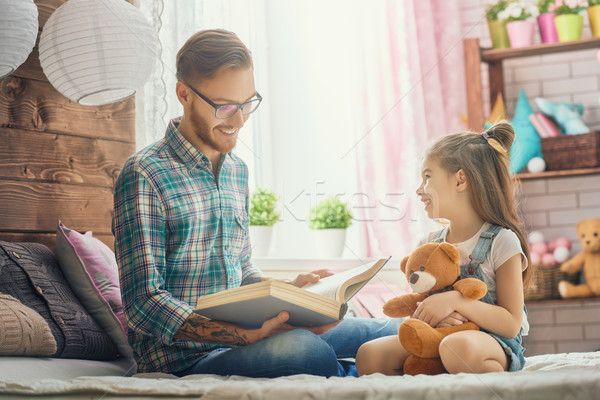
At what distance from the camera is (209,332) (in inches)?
47.8

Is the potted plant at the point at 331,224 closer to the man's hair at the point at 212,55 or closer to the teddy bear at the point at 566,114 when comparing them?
the teddy bear at the point at 566,114

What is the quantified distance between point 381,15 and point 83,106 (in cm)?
165

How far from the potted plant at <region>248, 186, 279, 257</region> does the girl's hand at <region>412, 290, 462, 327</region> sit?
140 cm

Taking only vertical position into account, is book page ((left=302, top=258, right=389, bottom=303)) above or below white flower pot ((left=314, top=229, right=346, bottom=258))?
below

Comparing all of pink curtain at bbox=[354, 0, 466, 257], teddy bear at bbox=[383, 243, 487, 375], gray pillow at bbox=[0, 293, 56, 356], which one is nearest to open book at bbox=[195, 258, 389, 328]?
teddy bear at bbox=[383, 243, 487, 375]

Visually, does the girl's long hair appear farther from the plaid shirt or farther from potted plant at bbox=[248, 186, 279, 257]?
potted plant at bbox=[248, 186, 279, 257]

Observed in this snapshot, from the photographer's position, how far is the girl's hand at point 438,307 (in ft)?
4.00

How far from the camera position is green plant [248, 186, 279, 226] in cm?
258

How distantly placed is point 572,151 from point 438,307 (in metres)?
1.92

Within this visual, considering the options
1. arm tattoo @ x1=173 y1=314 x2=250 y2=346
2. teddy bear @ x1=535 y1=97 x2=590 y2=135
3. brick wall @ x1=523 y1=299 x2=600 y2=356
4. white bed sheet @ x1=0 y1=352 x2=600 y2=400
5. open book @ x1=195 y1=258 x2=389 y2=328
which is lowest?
brick wall @ x1=523 y1=299 x2=600 y2=356

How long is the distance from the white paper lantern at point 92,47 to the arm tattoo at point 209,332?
33.5 inches

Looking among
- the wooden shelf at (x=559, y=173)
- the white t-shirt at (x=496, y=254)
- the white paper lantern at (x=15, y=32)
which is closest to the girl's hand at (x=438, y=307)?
the white t-shirt at (x=496, y=254)

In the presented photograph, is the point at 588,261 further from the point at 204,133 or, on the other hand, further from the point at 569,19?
the point at 204,133

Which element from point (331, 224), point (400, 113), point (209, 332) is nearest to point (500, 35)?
point (400, 113)
